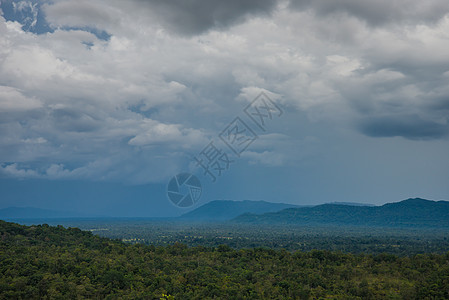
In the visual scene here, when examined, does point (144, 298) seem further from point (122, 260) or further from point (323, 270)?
point (323, 270)

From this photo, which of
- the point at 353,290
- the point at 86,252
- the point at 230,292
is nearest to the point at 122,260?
the point at 86,252

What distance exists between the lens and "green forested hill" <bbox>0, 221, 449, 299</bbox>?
160 feet

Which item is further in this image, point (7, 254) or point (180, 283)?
point (7, 254)

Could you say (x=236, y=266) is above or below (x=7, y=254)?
below

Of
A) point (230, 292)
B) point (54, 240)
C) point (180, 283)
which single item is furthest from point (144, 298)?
point (54, 240)

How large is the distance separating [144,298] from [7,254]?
29458 mm

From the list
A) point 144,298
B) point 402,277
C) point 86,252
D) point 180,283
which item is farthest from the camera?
point 86,252

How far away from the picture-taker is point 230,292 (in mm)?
49312

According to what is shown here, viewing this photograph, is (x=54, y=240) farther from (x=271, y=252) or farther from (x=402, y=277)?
(x=402, y=277)

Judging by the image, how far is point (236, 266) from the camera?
219ft

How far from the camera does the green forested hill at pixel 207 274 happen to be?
160 ft

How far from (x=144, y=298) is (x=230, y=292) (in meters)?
11.3

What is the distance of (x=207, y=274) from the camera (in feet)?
190

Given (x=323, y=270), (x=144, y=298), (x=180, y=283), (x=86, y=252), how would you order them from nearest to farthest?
1. (x=144, y=298)
2. (x=180, y=283)
3. (x=323, y=270)
4. (x=86, y=252)
